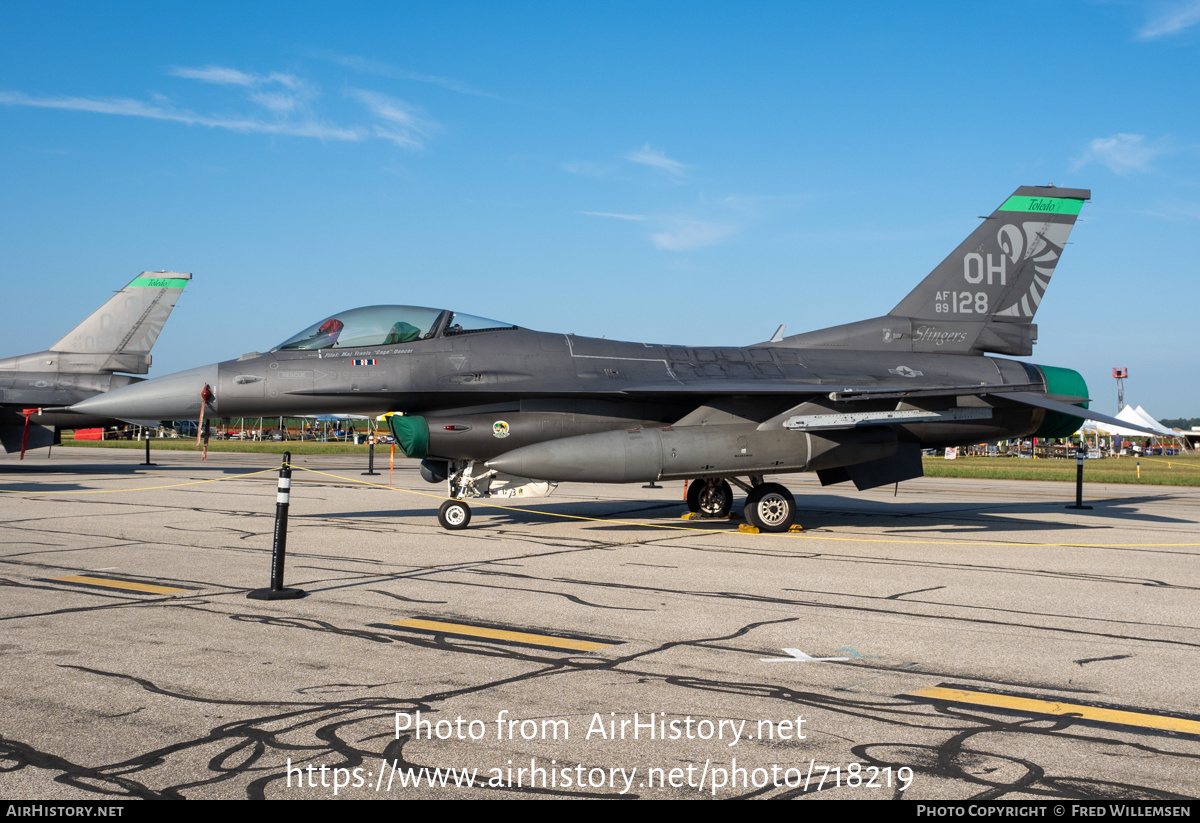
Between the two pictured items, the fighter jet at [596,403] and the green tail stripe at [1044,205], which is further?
the green tail stripe at [1044,205]

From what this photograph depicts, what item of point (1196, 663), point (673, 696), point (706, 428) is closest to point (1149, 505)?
point (706, 428)

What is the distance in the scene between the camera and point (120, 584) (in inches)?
305

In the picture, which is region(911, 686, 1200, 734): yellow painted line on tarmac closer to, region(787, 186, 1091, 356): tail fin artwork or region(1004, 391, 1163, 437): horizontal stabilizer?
region(1004, 391, 1163, 437): horizontal stabilizer

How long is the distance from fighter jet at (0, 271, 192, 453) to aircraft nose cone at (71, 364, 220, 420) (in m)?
13.0

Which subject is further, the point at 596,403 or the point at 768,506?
the point at 768,506

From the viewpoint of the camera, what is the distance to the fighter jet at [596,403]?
11.7 meters

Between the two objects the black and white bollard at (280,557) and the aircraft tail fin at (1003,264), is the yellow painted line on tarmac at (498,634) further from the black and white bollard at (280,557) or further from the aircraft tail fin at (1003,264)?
the aircraft tail fin at (1003,264)

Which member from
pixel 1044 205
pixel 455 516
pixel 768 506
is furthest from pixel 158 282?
pixel 1044 205

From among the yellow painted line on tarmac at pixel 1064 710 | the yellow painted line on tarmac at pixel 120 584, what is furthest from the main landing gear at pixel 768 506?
the yellow painted line on tarmac at pixel 1064 710

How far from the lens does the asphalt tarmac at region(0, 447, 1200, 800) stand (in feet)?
11.7

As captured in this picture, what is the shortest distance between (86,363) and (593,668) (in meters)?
23.5

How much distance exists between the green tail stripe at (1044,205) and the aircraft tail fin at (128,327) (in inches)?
836

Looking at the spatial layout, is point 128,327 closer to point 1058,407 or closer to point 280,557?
point 280,557
